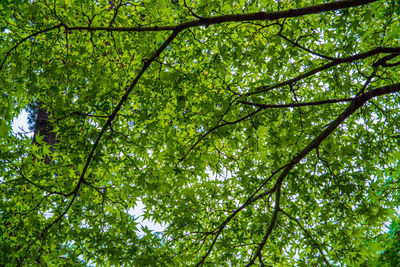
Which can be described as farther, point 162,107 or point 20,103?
point 20,103

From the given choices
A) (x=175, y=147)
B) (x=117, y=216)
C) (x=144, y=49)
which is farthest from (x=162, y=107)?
(x=117, y=216)

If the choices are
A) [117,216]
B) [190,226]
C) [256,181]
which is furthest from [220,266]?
[117,216]

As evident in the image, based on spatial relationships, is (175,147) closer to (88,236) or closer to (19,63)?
(88,236)

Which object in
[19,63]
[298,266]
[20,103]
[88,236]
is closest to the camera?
[88,236]

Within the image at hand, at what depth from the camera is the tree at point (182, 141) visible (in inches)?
100

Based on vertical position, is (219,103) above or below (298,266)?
above

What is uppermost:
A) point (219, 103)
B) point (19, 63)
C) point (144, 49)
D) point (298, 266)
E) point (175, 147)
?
point (144, 49)

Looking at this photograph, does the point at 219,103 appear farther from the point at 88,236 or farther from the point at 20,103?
the point at 20,103

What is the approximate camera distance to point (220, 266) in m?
2.99

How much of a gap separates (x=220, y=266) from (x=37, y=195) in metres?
2.04

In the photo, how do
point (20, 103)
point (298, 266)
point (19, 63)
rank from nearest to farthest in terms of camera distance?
point (298, 266) < point (19, 63) < point (20, 103)

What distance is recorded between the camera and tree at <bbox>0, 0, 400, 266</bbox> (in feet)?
8.34

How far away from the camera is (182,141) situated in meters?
2.88

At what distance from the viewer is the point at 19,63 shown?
114 inches
